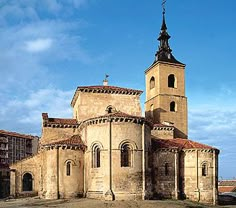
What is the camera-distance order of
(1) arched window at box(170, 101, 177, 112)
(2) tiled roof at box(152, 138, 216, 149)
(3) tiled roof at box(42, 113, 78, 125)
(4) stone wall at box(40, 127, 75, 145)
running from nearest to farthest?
1. (2) tiled roof at box(152, 138, 216, 149)
2. (4) stone wall at box(40, 127, 75, 145)
3. (3) tiled roof at box(42, 113, 78, 125)
4. (1) arched window at box(170, 101, 177, 112)

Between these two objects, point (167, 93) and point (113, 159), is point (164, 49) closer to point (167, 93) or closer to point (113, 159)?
point (167, 93)

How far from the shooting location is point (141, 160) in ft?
97.8

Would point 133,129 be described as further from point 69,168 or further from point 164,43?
point 164,43

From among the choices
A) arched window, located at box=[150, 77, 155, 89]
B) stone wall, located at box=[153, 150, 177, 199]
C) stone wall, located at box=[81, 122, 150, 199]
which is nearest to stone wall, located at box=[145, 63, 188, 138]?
arched window, located at box=[150, 77, 155, 89]

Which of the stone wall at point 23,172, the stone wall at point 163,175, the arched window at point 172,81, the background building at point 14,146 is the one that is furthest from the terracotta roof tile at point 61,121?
the background building at point 14,146

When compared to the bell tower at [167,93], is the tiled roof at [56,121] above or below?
below

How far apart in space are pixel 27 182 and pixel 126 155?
13475 millimetres

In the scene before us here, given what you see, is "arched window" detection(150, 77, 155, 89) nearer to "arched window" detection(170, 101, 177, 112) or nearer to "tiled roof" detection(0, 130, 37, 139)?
"arched window" detection(170, 101, 177, 112)

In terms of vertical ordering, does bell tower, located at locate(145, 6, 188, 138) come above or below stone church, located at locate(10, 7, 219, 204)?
above

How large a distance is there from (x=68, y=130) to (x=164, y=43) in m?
17.6

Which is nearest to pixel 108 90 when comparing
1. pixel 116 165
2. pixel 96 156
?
pixel 96 156

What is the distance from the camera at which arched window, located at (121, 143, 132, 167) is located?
29359 mm

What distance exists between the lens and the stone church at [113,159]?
29188mm

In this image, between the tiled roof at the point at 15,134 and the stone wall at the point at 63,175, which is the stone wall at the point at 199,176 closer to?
the stone wall at the point at 63,175
